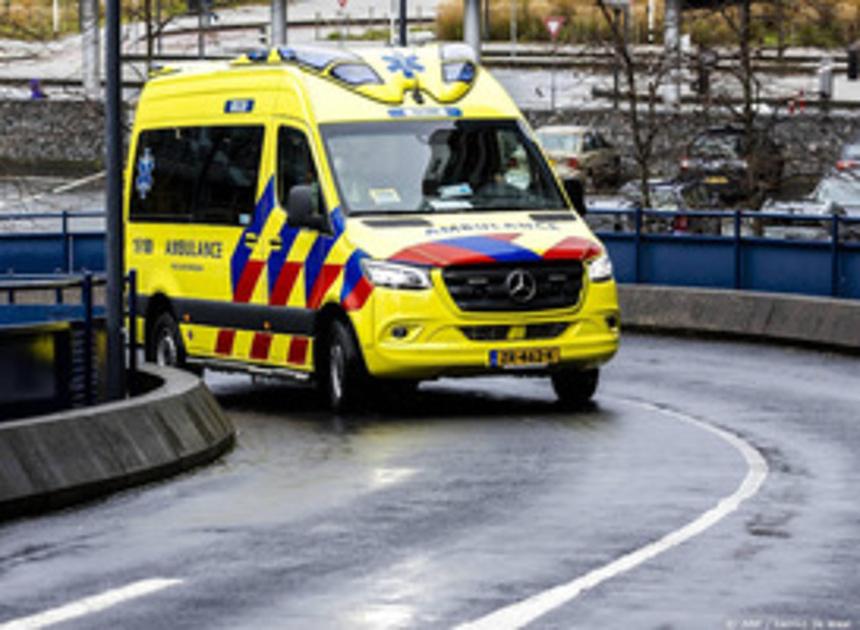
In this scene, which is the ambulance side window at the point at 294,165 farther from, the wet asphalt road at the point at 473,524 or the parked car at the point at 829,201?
the parked car at the point at 829,201

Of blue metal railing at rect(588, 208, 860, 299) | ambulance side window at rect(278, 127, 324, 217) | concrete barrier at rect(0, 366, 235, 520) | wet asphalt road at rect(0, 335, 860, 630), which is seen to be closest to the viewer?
wet asphalt road at rect(0, 335, 860, 630)

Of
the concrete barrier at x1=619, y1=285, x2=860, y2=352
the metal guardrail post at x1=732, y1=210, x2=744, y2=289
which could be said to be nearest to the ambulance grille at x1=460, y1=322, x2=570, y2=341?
the concrete barrier at x1=619, y1=285, x2=860, y2=352

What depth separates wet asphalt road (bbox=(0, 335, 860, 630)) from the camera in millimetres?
10383

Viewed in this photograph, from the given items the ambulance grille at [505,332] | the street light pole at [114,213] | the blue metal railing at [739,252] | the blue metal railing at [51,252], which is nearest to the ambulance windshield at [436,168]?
the ambulance grille at [505,332]

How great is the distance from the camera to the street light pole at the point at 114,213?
17.4 metres

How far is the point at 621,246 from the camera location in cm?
3053

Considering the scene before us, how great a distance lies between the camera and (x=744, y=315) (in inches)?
1101

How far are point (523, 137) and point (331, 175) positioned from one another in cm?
175

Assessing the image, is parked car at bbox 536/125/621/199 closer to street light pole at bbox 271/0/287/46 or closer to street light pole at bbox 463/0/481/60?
street light pole at bbox 463/0/481/60

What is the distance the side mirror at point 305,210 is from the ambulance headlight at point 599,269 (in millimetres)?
2031

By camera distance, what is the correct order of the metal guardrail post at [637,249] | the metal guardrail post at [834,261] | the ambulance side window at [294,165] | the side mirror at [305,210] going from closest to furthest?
the side mirror at [305,210], the ambulance side window at [294,165], the metal guardrail post at [834,261], the metal guardrail post at [637,249]

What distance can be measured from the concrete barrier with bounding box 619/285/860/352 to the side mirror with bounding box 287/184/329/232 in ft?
26.0

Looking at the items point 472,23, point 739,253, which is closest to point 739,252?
point 739,253

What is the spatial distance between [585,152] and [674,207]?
23.6 meters
